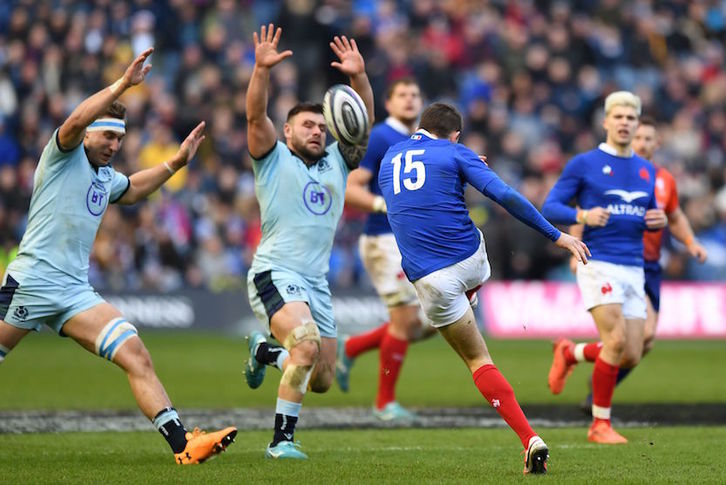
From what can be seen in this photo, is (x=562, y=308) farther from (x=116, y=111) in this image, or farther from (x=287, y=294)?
(x=116, y=111)

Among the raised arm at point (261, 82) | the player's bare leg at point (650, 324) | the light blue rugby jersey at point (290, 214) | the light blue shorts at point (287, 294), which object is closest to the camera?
the raised arm at point (261, 82)

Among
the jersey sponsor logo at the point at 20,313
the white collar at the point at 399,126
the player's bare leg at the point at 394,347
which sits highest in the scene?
the white collar at the point at 399,126

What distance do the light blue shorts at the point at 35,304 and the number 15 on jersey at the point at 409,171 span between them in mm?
2360

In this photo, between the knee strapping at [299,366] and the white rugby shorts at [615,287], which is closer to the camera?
the knee strapping at [299,366]

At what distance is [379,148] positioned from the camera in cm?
1232

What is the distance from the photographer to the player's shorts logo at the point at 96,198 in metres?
8.92

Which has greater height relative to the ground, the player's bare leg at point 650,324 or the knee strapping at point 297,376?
the player's bare leg at point 650,324

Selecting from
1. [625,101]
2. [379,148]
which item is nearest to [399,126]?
[379,148]

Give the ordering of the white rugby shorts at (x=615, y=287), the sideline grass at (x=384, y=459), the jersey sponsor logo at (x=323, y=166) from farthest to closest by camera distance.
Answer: the white rugby shorts at (x=615, y=287) → the jersey sponsor logo at (x=323, y=166) → the sideline grass at (x=384, y=459)

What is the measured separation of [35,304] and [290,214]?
2013mm

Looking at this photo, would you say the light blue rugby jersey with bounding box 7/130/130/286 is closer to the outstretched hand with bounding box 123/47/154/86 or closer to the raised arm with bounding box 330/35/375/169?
the outstretched hand with bounding box 123/47/154/86

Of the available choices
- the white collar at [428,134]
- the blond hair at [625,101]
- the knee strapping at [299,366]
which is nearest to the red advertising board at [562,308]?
the blond hair at [625,101]

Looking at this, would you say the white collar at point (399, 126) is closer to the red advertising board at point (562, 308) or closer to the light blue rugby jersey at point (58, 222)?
the light blue rugby jersey at point (58, 222)

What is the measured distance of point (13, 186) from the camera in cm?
2206
